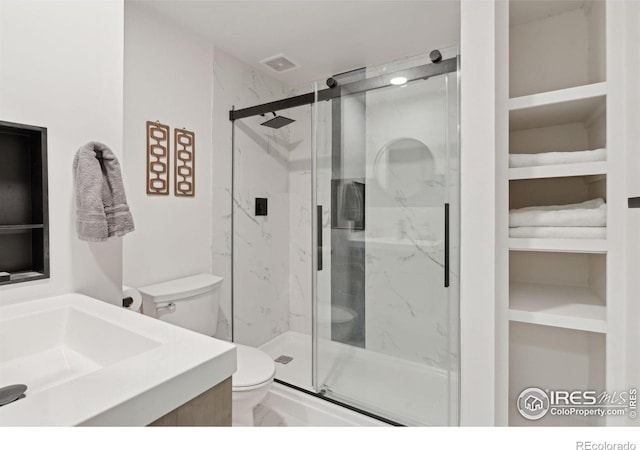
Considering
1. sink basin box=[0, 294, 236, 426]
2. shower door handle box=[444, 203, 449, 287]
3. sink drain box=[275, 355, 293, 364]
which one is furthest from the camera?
sink drain box=[275, 355, 293, 364]

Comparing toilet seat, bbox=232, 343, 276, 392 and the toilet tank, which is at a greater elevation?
the toilet tank

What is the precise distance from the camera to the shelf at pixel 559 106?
95cm

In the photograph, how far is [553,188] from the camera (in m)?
1.26

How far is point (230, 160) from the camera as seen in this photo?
233cm

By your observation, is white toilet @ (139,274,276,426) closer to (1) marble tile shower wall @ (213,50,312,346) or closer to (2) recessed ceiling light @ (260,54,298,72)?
(1) marble tile shower wall @ (213,50,312,346)

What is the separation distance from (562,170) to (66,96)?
66.5 inches

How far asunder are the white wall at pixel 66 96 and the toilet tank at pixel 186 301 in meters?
0.27

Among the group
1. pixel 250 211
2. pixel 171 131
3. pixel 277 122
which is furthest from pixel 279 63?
pixel 250 211

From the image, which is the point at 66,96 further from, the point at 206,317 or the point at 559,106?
the point at 559,106

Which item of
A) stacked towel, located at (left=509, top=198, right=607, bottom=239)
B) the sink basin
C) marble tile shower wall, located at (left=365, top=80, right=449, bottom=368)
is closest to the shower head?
marble tile shower wall, located at (left=365, top=80, right=449, bottom=368)

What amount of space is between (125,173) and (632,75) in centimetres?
202

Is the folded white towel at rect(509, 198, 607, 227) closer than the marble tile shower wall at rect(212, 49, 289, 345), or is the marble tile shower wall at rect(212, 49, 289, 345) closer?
the folded white towel at rect(509, 198, 607, 227)

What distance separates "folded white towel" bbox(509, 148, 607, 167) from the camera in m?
0.95

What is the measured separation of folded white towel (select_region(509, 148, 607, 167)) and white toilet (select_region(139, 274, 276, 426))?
1.36m
